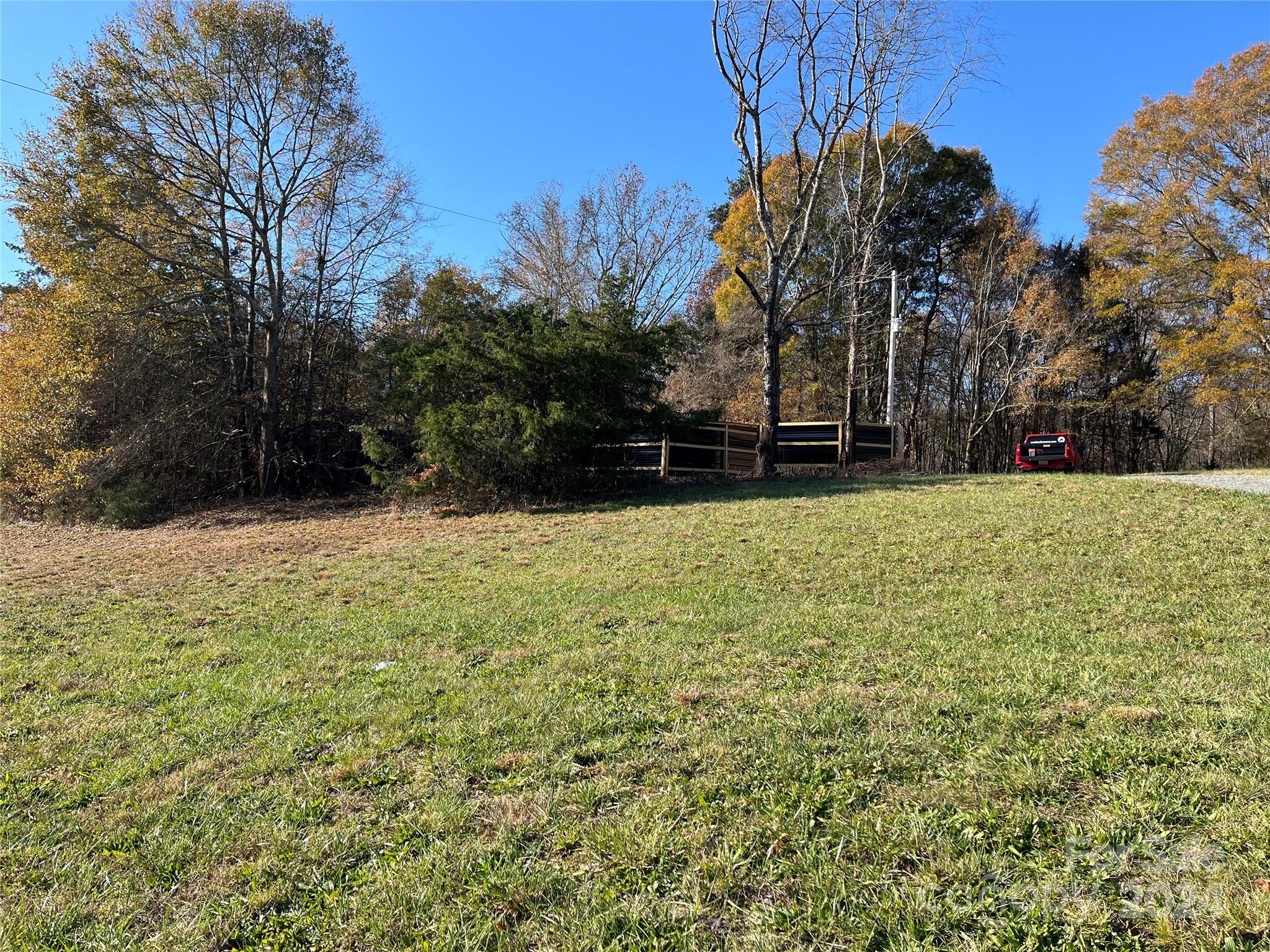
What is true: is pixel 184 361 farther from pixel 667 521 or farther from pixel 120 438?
pixel 667 521

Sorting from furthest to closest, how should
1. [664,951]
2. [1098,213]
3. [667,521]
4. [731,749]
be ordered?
1. [1098,213]
2. [667,521]
3. [731,749]
4. [664,951]

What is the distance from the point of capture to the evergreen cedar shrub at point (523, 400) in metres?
12.7

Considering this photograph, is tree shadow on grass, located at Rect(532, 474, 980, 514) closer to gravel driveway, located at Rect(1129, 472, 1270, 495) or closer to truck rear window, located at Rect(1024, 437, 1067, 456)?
gravel driveway, located at Rect(1129, 472, 1270, 495)

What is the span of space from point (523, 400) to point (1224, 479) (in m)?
12.7

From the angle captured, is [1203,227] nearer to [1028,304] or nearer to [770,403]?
[1028,304]

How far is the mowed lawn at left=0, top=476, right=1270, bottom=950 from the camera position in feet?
6.97

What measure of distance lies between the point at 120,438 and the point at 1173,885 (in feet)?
64.9

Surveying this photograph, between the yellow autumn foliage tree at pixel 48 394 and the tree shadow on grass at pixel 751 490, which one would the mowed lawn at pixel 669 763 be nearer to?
the tree shadow on grass at pixel 751 490

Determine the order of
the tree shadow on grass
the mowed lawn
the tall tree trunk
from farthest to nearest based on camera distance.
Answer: the tall tree trunk < the tree shadow on grass < the mowed lawn

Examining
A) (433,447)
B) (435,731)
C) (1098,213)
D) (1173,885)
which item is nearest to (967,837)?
(1173,885)

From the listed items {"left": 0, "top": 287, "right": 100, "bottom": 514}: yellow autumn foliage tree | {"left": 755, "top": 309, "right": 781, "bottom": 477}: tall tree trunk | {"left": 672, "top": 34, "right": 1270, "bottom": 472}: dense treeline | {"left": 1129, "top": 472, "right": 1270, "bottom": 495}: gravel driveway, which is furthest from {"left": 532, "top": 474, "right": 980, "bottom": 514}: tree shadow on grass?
{"left": 0, "top": 287, "right": 100, "bottom": 514}: yellow autumn foliage tree

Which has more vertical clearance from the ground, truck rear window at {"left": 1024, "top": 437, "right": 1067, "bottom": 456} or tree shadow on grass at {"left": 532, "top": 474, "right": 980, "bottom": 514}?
truck rear window at {"left": 1024, "top": 437, "right": 1067, "bottom": 456}

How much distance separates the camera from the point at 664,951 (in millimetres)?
1977

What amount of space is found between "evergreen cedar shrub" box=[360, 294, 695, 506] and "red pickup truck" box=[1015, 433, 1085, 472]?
8615 millimetres
